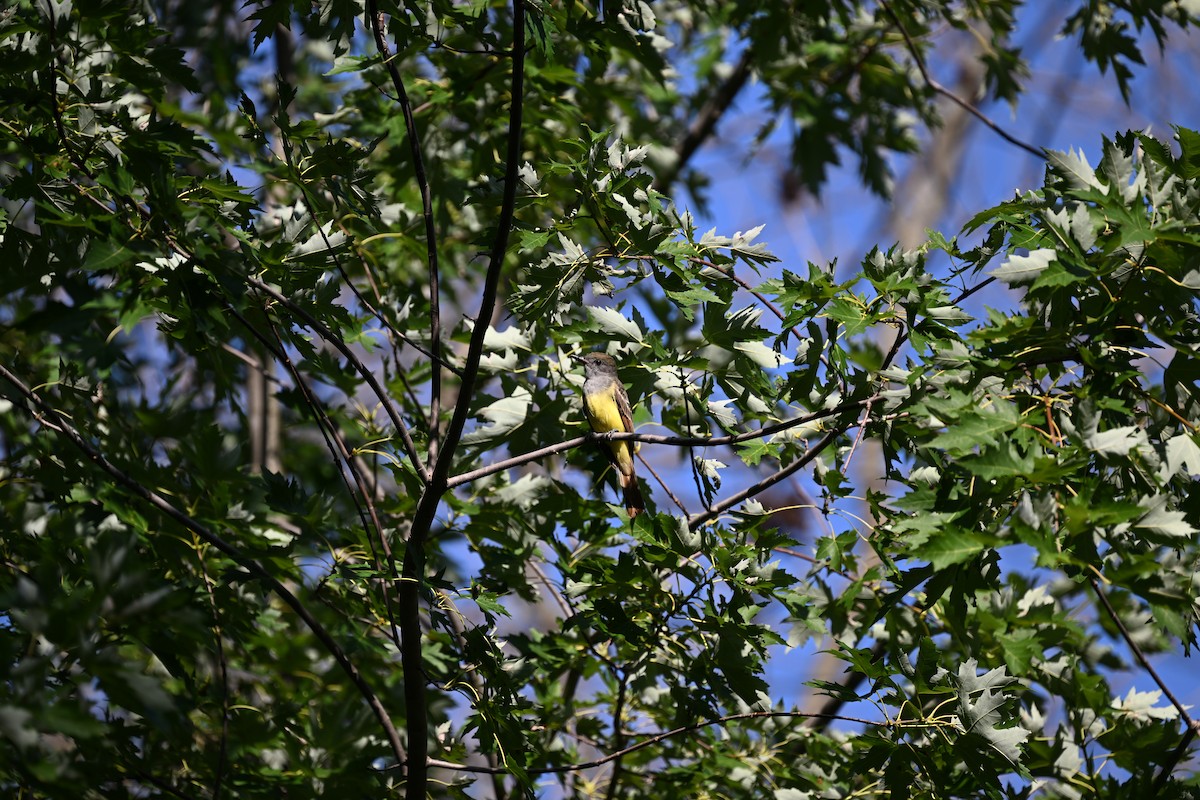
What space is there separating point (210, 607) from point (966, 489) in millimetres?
2402

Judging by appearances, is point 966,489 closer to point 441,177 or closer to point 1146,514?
point 1146,514

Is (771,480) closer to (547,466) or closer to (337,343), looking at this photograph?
(337,343)

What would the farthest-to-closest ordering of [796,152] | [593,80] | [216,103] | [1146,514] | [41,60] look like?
[796,152] < [216,103] < [593,80] < [41,60] < [1146,514]

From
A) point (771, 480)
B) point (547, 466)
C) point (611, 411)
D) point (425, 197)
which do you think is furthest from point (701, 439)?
point (547, 466)

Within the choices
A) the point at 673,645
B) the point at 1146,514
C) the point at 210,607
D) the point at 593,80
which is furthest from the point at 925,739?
the point at 593,80

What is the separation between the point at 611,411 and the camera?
421 centimetres

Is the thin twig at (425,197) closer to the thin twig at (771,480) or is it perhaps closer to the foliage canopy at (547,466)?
the foliage canopy at (547,466)

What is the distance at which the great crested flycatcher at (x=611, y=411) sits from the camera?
12.3 feet

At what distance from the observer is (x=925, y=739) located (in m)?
2.96

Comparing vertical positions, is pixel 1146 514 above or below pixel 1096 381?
below

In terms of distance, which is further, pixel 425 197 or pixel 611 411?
pixel 611 411

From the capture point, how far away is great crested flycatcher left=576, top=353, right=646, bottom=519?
12.3ft

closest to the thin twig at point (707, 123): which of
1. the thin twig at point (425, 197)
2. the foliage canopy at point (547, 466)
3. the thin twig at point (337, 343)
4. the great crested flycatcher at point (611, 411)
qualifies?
the foliage canopy at point (547, 466)

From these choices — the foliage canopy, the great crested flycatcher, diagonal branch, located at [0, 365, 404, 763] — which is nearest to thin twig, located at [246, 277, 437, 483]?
the foliage canopy
